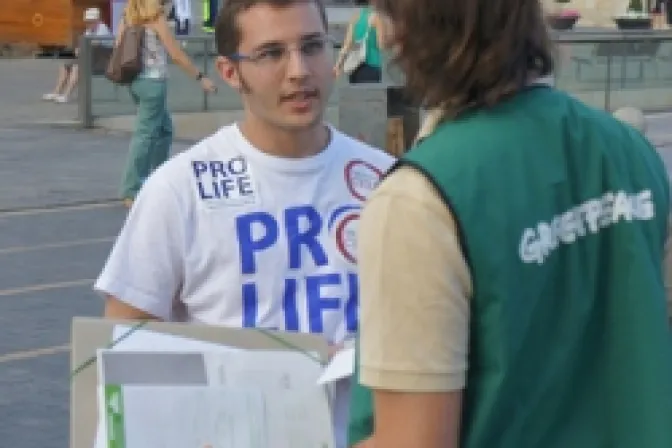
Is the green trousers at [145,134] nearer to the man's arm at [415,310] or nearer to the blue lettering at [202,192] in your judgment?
the blue lettering at [202,192]

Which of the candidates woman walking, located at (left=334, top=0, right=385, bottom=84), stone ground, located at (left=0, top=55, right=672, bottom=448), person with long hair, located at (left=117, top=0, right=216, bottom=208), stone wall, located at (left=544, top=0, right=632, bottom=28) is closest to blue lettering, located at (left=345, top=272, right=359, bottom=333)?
stone ground, located at (left=0, top=55, right=672, bottom=448)

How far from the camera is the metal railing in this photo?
53.0 ft

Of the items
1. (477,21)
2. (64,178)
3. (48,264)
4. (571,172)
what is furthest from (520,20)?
(64,178)

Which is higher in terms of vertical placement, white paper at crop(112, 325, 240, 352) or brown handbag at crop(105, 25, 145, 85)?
white paper at crop(112, 325, 240, 352)

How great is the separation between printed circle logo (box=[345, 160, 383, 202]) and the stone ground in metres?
3.21

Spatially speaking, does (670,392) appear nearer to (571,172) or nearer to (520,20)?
(571,172)

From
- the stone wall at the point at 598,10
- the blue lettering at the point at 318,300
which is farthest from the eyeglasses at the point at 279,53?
the stone wall at the point at 598,10

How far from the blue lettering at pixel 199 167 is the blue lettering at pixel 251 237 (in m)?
0.13

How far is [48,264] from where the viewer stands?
31.0ft

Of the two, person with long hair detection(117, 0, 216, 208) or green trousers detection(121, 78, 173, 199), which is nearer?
person with long hair detection(117, 0, 216, 208)

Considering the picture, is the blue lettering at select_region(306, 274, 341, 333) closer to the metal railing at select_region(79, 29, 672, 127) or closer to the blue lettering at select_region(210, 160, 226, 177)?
the blue lettering at select_region(210, 160, 226, 177)

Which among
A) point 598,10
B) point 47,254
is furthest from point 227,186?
point 598,10

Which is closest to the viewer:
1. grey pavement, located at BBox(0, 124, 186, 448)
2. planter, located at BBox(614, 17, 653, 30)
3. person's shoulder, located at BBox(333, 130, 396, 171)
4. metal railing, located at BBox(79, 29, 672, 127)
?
person's shoulder, located at BBox(333, 130, 396, 171)

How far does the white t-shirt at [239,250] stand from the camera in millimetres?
2936
